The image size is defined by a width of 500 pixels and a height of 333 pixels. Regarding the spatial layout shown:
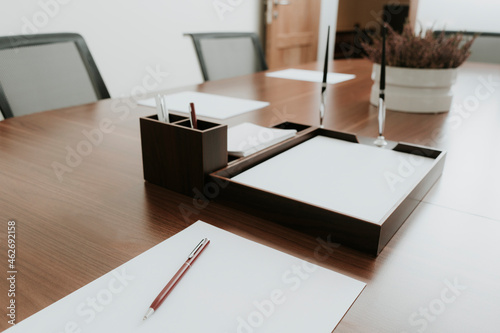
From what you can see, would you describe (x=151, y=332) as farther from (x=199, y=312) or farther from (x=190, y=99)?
(x=190, y=99)

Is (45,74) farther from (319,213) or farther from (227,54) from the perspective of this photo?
→ (319,213)

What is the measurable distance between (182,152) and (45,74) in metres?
0.89

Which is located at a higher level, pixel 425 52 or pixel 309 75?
pixel 425 52

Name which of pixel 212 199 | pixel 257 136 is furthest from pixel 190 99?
pixel 212 199

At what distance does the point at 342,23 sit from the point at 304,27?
8.38 ft

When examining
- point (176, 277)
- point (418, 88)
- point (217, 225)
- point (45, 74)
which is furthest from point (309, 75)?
point (176, 277)

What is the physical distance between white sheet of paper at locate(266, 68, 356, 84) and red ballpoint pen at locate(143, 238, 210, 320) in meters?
1.16

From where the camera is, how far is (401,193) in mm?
567

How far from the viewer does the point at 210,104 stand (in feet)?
3.66

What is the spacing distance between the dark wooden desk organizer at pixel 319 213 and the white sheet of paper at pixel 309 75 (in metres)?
0.97

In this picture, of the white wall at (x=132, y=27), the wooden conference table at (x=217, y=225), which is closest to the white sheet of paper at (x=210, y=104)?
the wooden conference table at (x=217, y=225)

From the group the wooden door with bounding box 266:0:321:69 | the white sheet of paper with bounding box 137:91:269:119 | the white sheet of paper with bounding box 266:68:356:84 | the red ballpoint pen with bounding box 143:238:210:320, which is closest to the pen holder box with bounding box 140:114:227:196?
the red ballpoint pen with bounding box 143:238:210:320

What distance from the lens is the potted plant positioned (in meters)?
Result: 1.02

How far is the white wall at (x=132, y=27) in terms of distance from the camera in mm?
2027
